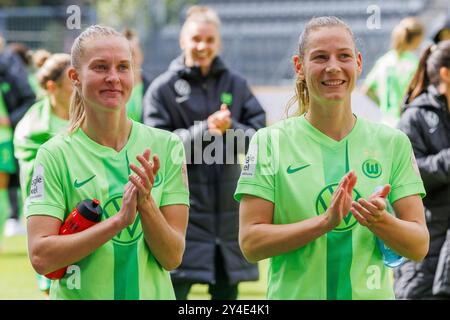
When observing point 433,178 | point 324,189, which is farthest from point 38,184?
point 433,178

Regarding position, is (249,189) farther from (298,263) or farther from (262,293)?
(262,293)

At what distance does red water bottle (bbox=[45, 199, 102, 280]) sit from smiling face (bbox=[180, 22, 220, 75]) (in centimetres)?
322

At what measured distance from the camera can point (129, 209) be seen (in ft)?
10.8

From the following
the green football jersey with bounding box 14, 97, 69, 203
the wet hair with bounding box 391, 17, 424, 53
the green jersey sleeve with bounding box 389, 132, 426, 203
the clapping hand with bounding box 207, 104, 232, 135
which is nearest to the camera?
the green jersey sleeve with bounding box 389, 132, 426, 203

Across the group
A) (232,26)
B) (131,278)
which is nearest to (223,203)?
(131,278)

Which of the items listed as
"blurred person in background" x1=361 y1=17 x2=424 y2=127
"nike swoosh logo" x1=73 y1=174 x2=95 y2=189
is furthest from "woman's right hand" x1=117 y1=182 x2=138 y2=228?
"blurred person in background" x1=361 y1=17 x2=424 y2=127

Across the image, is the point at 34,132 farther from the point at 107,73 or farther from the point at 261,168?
the point at 261,168

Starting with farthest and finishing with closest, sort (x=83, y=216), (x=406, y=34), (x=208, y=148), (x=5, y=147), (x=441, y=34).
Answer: (x=406, y=34), (x=5, y=147), (x=441, y=34), (x=208, y=148), (x=83, y=216)

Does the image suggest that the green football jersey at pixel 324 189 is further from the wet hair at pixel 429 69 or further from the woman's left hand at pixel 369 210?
the wet hair at pixel 429 69

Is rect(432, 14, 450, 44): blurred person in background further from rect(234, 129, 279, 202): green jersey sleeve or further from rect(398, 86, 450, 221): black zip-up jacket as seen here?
rect(234, 129, 279, 202): green jersey sleeve

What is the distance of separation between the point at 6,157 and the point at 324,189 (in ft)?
24.9

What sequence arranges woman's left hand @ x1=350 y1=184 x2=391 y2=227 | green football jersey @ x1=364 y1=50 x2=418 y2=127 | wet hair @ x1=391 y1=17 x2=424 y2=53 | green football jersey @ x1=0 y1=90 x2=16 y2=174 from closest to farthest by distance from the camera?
woman's left hand @ x1=350 y1=184 x2=391 y2=227 → green football jersey @ x1=364 y1=50 x2=418 y2=127 → green football jersey @ x1=0 y1=90 x2=16 y2=174 → wet hair @ x1=391 y1=17 x2=424 y2=53

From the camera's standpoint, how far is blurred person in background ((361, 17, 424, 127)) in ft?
33.8

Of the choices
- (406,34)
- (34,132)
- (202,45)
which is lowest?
(34,132)
